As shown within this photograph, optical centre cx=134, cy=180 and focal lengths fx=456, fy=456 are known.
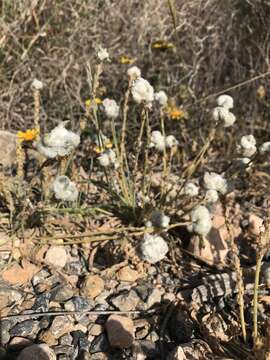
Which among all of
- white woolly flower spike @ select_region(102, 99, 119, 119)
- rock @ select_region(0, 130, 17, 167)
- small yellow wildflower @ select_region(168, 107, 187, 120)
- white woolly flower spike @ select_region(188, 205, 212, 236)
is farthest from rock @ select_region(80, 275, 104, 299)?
small yellow wildflower @ select_region(168, 107, 187, 120)

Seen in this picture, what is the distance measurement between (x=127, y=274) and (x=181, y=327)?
0.34 metres

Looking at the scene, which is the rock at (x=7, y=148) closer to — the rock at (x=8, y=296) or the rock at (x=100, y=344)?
the rock at (x=8, y=296)

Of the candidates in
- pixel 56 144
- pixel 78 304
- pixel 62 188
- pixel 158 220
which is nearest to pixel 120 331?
pixel 78 304

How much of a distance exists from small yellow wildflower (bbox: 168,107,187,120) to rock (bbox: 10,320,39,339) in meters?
1.39

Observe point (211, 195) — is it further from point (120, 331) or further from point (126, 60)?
point (126, 60)

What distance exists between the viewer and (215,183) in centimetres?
160

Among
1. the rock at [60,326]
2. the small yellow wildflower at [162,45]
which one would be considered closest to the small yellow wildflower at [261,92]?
the small yellow wildflower at [162,45]

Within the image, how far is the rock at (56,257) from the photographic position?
181cm

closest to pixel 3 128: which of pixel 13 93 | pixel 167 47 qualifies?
pixel 13 93

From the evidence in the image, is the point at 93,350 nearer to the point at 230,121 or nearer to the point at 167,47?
the point at 230,121

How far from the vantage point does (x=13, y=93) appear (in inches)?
96.8

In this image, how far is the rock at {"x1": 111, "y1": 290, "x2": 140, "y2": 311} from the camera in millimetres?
1657

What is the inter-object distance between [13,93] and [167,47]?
3.02ft

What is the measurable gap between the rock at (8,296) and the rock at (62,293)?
126mm
